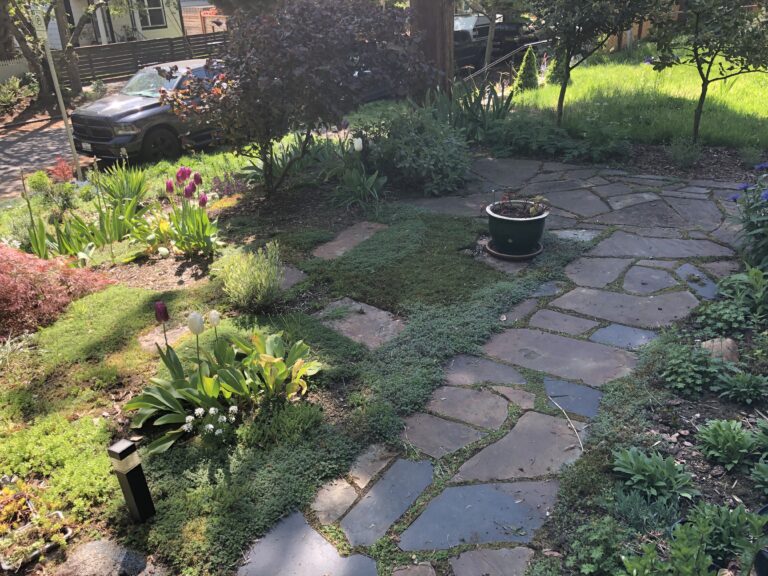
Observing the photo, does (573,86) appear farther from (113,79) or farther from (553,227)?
(113,79)

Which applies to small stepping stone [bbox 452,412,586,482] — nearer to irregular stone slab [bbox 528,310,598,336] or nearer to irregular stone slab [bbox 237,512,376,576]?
irregular stone slab [bbox 237,512,376,576]

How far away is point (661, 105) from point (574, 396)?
7.18 m

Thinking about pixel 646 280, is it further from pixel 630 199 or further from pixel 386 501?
pixel 386 501

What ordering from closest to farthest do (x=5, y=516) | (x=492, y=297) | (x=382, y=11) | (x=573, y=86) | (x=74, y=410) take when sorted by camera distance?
(x=5, y=516), (x=74, y=410), (x=492, y=297), (x=382, y=11), (x=573, y=86)

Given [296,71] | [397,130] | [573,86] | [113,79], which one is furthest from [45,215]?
[113,79]

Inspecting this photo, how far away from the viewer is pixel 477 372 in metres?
3.44

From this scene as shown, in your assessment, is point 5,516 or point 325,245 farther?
point 325,245

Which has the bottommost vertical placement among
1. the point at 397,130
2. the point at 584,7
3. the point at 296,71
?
the point at 397,130

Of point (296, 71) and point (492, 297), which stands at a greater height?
point (296, 71)

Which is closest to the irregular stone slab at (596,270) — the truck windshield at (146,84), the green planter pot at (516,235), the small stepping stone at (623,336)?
the green planter pot at (516,235)

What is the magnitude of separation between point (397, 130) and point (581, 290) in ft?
10.7

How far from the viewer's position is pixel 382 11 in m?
6.36

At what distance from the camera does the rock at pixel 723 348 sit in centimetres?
329

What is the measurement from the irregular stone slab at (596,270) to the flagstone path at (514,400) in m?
0.01
